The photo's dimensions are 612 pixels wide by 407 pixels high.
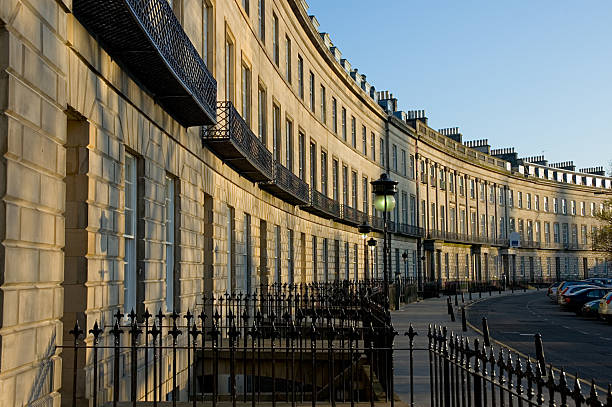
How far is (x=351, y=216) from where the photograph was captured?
37969mm

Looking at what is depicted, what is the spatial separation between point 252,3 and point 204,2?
18.0 feet

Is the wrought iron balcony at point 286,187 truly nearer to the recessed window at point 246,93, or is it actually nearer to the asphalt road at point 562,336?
the recessed window at point 246,93

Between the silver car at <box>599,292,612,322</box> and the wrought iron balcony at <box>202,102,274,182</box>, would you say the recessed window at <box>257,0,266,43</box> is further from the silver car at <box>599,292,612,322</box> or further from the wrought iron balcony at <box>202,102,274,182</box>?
the silver car at <box>599,292,612,322</box>

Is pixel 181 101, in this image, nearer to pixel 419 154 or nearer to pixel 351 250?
pixel 351 250

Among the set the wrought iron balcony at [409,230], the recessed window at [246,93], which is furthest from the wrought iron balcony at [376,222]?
the recessed window at [246,93]

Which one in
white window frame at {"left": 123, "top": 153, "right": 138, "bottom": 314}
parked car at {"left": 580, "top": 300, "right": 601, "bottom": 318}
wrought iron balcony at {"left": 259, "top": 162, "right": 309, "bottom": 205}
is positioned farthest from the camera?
parked car at {"left": 580, "top": 300, "right": 601, "bottom": 318}

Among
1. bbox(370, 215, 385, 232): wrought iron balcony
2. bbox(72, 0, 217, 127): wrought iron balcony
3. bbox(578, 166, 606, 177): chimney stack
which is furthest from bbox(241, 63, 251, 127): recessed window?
bbox(578, 166, 606, 177): chimney stack

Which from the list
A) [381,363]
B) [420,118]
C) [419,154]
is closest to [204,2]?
[381,363]

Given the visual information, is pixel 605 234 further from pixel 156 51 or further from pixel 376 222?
pixel 156 51

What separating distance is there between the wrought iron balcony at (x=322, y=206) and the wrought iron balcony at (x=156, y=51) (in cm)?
1545

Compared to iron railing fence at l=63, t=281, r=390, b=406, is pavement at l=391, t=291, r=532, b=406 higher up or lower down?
lower down

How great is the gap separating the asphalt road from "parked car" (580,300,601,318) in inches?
13.4

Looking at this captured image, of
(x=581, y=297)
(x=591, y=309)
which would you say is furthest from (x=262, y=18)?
(x=581, y=297)

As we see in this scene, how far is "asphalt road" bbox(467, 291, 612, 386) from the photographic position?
1577cm
